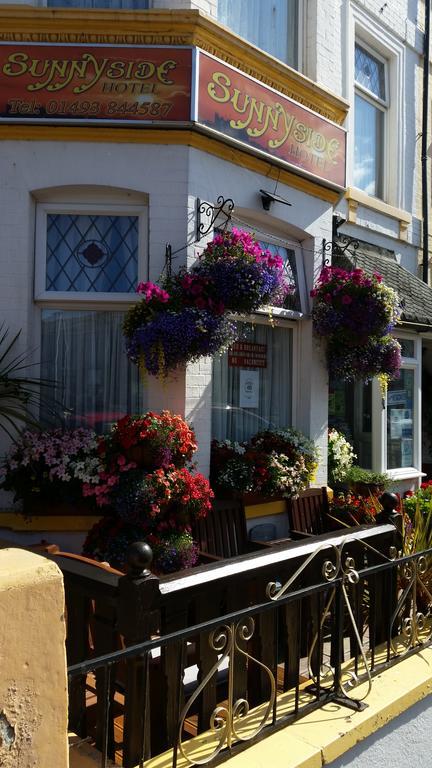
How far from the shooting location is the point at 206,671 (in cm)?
274

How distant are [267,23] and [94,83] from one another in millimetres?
2385

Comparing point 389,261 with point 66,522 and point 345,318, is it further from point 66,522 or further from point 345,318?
point 66,522

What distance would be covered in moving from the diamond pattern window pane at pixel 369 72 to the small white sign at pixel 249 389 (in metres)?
4.74

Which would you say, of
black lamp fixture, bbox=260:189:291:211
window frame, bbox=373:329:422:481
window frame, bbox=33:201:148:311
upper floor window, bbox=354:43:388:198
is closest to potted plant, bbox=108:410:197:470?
window frame, bbox=33:201:148:311

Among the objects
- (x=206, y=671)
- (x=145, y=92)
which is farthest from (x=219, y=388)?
(x=206, y=671)

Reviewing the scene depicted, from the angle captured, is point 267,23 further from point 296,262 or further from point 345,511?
point 345,511

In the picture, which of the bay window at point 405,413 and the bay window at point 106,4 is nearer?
the bay window at point 106,4

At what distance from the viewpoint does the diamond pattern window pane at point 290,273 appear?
6586 millimetres

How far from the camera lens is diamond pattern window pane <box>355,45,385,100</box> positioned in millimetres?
8805

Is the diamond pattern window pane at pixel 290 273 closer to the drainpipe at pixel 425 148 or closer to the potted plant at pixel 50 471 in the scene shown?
the potted plant at pixel 50 471

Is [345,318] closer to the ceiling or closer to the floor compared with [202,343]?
closer to the ceiling

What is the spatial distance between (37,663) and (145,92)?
15.2 ft

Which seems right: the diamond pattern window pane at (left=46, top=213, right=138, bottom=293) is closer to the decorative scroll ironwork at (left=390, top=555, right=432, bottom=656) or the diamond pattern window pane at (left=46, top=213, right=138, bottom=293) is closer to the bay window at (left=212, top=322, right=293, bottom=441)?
the bay window at (left=212, top=322, right=293, bottom=441)

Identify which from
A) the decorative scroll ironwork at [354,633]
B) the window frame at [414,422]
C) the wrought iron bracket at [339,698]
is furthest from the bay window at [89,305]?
the window frame at [414,422]
